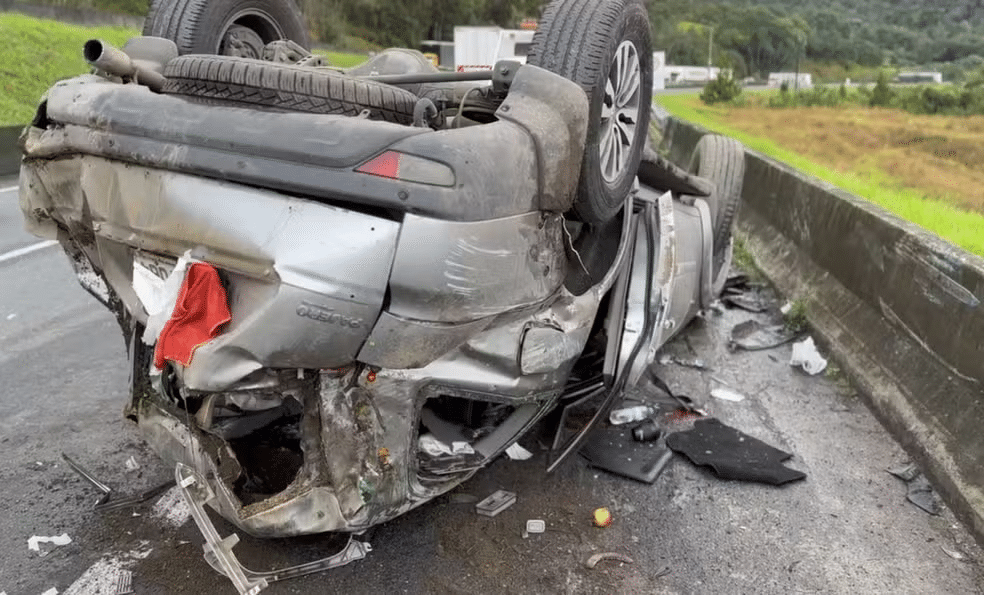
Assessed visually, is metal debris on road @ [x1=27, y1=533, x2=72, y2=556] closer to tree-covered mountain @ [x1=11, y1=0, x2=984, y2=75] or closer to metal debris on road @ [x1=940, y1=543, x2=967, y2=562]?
metal debris on road @ [x1=940, y1=543, x2=967, y2=562]

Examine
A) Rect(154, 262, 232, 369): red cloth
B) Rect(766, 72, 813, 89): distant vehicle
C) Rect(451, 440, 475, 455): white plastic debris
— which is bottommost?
Rect(766, 72, 813, 89): distant vehicle

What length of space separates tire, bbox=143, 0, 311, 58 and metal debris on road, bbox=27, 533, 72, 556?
2.05 metres

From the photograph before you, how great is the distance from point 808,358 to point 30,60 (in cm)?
1900

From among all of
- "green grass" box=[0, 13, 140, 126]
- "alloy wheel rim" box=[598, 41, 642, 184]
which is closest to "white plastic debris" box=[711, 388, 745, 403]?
"alloy wheel rim" box=[598, 41, 642, 184]

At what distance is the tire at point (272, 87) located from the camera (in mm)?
2498

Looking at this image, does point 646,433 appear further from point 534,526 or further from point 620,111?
point 620,111

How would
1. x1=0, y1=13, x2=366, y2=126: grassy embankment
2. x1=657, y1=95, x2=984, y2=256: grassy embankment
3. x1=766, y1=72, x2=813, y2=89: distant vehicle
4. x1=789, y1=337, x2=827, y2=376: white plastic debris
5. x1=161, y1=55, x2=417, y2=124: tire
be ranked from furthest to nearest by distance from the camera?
x1=766, y1=72, x2=813, y2=89: distant vehicle
x1=0, y1=13, x2=366, y2=126: grassy embankment
x1=657, y1=95, x2=984, y2=256: grassy embankment
x1=789, y1=337, x2=827, y2=376: white plastic debris
x1=161, y1=55, x2=417, y2=124: tire

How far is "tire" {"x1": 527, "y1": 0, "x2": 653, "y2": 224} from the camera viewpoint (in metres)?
2.85

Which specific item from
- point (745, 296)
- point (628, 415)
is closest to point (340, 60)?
point (745, 296)

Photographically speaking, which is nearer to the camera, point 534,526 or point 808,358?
point 534,526

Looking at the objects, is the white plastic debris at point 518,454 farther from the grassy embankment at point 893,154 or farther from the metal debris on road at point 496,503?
the grassy embankment at point 893,154

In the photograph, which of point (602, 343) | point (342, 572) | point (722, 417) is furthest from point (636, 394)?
point (342, 572)

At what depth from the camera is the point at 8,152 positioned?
1155 cm

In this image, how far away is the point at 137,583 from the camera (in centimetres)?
258
